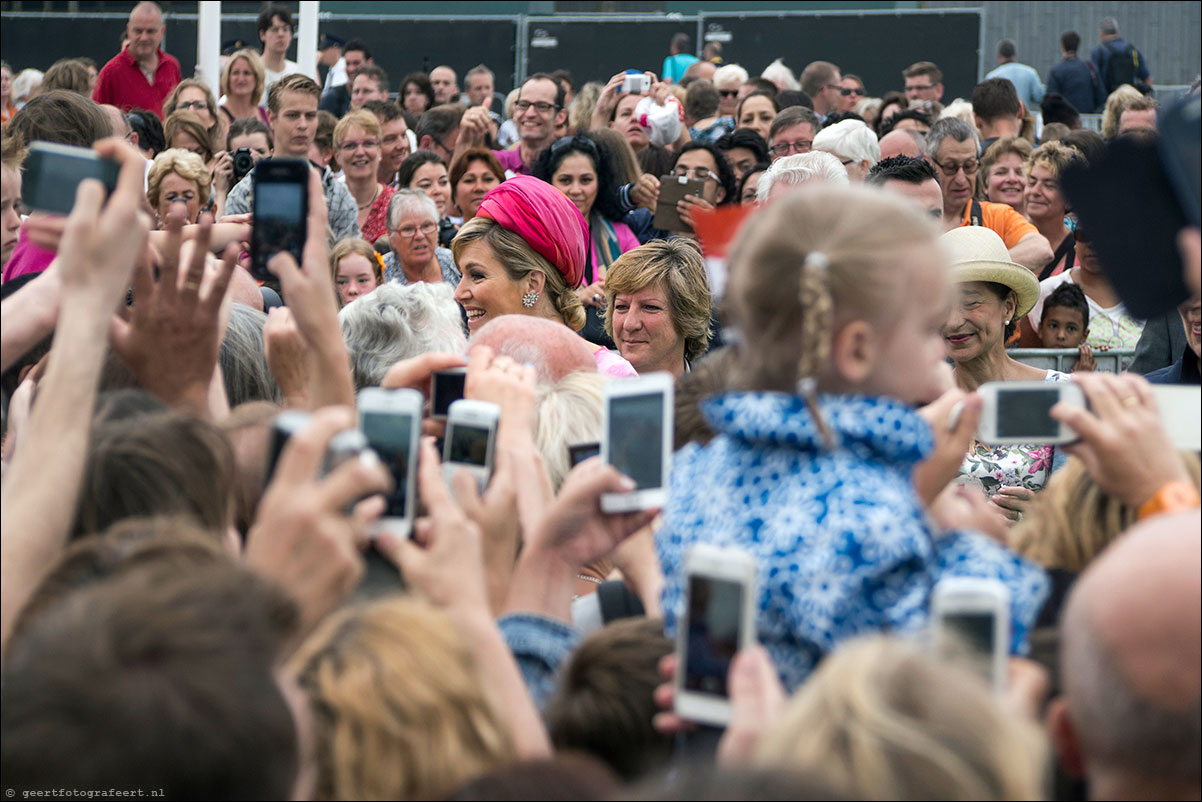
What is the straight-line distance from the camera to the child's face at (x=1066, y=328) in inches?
251

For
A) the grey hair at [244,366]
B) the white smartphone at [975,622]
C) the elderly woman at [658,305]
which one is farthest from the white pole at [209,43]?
the white smartphone at [975,622]

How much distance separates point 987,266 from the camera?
4.73 meters

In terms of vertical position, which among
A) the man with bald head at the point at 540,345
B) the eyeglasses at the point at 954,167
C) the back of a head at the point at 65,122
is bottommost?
the man with bald head at the point at 540,345

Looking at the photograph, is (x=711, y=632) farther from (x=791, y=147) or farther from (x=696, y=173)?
(x=791, y=147)

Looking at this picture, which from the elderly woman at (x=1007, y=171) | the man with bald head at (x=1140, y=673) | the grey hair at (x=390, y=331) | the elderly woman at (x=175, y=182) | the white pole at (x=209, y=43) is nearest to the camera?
the man with bald head at (x=1140, y=673)

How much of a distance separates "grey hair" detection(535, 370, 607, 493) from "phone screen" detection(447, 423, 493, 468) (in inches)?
19.8

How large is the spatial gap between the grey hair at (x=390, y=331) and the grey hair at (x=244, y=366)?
1.12 ft

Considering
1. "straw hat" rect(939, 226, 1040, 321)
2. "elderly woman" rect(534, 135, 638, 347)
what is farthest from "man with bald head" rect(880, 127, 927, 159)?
"straw hat" rect(939, 226, 1040, 321)

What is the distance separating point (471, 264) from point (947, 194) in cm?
348

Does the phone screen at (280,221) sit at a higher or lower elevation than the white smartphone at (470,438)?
higher

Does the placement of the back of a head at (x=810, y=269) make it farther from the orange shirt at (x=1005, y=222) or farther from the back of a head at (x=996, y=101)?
the back of a head at (x=996, y=101)

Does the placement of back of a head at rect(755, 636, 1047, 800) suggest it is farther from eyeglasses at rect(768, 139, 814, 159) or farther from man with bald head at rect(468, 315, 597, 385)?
eyeglasses at rect(768, 139, 814, 159)

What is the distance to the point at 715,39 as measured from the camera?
16219 millimetres

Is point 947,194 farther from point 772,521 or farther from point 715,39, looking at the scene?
point 715,39
